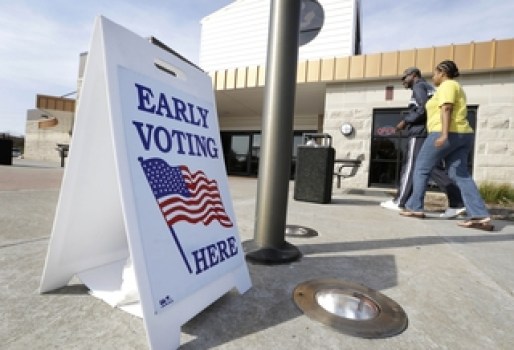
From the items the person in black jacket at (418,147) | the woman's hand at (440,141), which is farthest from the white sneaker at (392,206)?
the woman's hand at (440,141)

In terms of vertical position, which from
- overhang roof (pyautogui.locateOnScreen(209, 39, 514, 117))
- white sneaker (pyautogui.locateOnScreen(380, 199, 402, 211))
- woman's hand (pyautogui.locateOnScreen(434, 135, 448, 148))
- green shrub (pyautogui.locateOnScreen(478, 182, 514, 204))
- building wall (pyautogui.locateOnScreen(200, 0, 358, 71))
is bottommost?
white sneaker (pyautogui.locateOnScreen(380, 199, 402, 211))

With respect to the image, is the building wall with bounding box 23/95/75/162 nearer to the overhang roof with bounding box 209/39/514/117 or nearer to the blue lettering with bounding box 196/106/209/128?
the overhang roof with bounding box 209/39/514/117

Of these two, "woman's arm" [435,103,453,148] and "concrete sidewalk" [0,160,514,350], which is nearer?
"concrete sidewalk" [0,160,514,350]

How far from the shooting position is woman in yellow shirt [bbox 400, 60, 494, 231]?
3.39 meters

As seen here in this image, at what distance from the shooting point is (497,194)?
20.5ft

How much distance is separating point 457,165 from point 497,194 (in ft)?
12.4

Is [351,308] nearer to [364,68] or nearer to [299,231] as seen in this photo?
[299,231]

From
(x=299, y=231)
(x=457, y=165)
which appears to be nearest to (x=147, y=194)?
(x=299, y=231)

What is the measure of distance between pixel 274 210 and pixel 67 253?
1228 millimetres

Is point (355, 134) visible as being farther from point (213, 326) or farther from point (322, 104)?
point (213, 326)

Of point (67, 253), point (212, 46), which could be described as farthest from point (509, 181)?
point (212, 46)

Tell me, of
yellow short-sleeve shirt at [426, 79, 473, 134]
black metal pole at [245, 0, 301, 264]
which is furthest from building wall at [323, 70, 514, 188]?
black metal pole at [245, 0, 301, 264]

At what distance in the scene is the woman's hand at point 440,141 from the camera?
3.41 m

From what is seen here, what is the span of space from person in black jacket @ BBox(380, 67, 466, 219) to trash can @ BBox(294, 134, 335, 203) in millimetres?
1124
